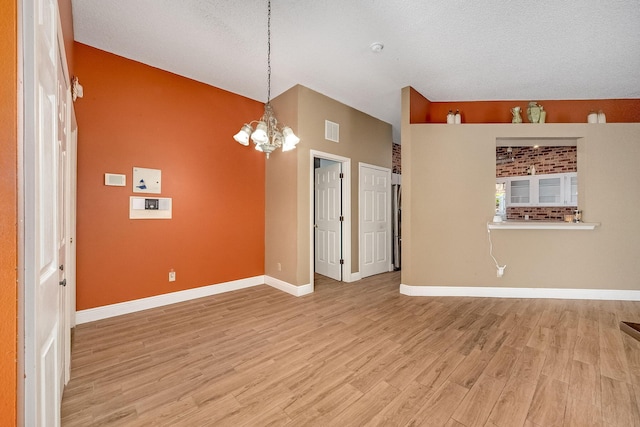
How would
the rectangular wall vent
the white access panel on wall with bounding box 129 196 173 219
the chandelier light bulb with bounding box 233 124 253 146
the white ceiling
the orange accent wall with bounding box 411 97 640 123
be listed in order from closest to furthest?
the white ceiling
the chandelier light bulb with bounding box 233 124 253 146
the white access panel on wall with bounding box 129 196 173 219
the orange accent wall with bounding box 411 97 640 123
the rectangular wall vent

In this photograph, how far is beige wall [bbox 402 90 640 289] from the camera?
142 inches

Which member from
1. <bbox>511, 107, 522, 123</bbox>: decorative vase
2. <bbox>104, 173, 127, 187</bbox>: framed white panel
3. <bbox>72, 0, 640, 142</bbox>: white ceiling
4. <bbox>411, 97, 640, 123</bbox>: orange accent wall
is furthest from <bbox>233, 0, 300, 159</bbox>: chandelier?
<bbox>511, 107, 522, 123</bbox>: decorative vase

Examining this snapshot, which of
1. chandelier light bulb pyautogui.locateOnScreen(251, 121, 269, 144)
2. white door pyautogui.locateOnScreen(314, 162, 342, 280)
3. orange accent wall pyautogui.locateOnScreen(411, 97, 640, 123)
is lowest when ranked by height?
white door pyautogui.locateOnScreen(314, 162, 342, 280)

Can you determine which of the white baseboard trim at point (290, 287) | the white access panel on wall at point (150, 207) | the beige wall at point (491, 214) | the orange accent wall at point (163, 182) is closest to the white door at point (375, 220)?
the beige wall at point (491, 214)

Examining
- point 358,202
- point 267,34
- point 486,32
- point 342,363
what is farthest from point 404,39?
point 342,363

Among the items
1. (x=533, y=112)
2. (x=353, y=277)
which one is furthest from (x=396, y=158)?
(x=353, y=277)

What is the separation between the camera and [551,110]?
13.3 feet

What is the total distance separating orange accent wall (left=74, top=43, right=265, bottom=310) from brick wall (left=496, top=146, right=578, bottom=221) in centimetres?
649

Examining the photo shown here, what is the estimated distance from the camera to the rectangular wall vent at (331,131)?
13.4 ft

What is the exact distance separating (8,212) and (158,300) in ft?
10.4

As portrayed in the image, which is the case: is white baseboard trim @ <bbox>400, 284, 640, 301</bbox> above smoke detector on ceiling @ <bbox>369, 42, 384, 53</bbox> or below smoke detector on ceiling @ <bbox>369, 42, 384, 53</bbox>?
below

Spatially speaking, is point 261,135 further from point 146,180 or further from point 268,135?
point 146,180

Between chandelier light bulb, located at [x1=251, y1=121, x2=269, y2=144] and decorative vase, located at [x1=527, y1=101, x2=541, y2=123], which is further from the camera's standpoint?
decorative vase, located at [x1=527, y1=101, x2=541, y2=123]

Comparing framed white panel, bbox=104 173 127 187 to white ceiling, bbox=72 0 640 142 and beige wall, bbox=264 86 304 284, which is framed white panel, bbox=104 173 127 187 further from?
beige wall, bbox=264 86 304 284
